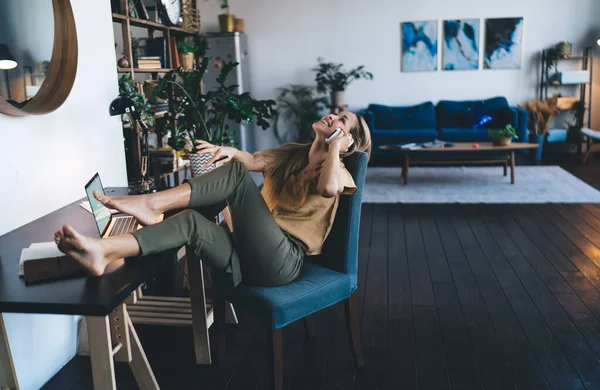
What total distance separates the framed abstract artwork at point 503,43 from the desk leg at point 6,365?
740 centimetres

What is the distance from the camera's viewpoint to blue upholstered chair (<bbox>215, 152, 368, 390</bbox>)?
78.4 inches

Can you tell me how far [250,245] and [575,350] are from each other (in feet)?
5.17

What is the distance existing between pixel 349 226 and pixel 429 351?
0.76 metres

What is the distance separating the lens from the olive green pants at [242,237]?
2.02 metres

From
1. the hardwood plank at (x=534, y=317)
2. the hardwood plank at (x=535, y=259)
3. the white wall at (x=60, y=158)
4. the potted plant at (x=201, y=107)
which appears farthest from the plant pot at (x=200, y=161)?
the hardwood plank at (x=535, y=259)

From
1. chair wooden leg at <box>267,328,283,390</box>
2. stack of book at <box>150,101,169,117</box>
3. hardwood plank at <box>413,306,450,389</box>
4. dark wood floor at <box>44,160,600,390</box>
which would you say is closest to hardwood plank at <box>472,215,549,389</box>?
dark wood floor at <box>44,160,600,390</box>

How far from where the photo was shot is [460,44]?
7.76 m

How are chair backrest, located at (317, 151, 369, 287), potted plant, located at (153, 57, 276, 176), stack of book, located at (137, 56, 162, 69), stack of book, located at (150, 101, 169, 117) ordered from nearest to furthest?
chair backrest, located at (317, 151, 369, 287) < potted plant, located at (153, 57, 276, 176) < stack of book, located at (150, 101, 169, 117) < stack of book, located at (137, 56, 162, 69)

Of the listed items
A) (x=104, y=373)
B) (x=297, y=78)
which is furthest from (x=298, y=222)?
(x=297, y=78)

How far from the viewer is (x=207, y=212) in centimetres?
229

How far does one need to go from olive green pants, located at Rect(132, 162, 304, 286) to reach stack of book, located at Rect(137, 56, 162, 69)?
2439mm

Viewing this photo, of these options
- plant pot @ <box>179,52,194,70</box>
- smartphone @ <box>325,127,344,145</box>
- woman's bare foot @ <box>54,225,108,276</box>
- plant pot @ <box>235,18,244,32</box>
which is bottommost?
woman's bare foot @ <box>54,225,108,276</box>

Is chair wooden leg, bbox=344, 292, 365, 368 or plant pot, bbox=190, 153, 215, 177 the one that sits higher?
plant pot, bbox=190, 153, 215, 177

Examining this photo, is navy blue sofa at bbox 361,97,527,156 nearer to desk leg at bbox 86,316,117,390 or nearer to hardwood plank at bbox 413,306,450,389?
hardwood plank at bbox 413,306,450,389
